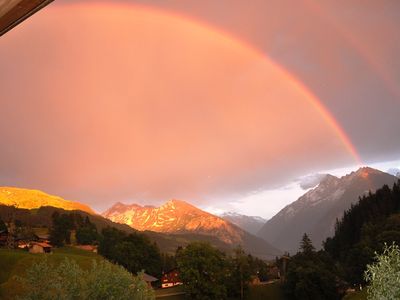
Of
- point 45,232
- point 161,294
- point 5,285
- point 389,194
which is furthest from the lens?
point 45,232

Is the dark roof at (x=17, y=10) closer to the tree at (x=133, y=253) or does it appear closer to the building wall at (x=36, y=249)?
the tree at (x=133, y=253)

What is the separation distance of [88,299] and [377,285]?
25407 millimetres

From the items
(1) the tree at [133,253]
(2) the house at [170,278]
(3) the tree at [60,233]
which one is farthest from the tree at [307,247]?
(3) the tree at [60,233]

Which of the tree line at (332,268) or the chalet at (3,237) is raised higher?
the chalet at (3,237)

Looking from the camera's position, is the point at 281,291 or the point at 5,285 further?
the point at 281,291

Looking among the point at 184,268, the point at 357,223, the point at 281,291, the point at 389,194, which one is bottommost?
the point at 281,291

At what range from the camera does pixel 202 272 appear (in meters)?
99.9

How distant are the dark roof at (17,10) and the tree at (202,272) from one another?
98356mm

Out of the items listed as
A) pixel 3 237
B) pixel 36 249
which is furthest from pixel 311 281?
pixel 3 237

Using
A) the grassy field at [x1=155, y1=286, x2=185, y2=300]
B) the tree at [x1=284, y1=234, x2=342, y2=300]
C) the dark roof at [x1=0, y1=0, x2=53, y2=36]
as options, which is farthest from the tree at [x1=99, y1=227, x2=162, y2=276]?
the dark roof at [x1=0, y1=0, x2=53, y2=36]

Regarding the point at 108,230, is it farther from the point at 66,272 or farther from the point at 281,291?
the point at 66,272

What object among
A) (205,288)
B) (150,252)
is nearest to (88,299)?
(205,288)

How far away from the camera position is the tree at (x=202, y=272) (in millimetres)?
96750

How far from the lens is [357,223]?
180375 millimetres
